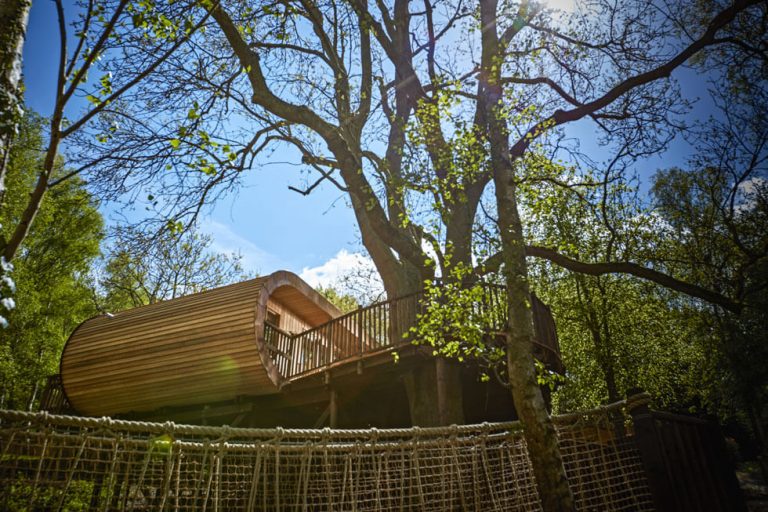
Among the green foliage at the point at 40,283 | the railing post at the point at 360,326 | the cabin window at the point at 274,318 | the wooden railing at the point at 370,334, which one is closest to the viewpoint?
the wooden railing at the point at 370,334

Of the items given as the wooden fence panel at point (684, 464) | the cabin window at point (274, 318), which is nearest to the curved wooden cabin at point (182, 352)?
the cabin window at point (274, 318)

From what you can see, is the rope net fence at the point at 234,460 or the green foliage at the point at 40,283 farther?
the green foliage at the point at 40,283

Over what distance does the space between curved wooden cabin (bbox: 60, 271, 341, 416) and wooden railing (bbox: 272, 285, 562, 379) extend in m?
0.70

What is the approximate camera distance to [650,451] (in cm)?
394

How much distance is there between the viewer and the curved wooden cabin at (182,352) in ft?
34.3

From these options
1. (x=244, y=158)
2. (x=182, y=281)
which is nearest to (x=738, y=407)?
(x=244, y=158)

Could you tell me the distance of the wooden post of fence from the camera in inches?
150

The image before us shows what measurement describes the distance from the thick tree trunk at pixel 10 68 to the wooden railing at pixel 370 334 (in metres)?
6.94

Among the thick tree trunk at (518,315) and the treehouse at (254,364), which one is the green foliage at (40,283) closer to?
the treehouse at (254,364)

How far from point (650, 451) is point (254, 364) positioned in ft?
26.8

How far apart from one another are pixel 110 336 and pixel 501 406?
34.2 feet

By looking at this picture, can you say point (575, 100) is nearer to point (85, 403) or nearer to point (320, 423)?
point (320, 423)

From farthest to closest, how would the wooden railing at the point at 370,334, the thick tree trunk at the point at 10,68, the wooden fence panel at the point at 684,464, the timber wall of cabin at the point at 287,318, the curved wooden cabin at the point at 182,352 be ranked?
the timber wall of cabin at the point at 287,318
the curved wooden cabin at the point at 182,352
the wooden railing at the point at 370,334
the wooden fence panel at the point at 684,464
the thick tree trunk at the point at 10,68

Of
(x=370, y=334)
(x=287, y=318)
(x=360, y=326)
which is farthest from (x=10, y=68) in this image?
(x=287, y=318)
